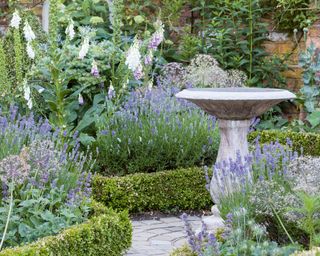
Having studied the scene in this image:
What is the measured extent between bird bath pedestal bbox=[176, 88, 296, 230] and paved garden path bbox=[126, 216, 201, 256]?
808mm

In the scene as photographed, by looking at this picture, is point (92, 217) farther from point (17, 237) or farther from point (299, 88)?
point (299, 88)

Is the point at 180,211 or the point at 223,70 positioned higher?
the point at 223,70

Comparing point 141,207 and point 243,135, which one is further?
point 141,207

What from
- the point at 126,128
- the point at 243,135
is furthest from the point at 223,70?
the point at 243,135

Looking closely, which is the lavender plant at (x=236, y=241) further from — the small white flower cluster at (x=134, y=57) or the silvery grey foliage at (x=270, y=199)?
the small white flower cluster at (x=134, y=57)

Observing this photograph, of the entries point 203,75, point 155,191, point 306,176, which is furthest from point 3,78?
point 306,176

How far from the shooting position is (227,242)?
181 inches

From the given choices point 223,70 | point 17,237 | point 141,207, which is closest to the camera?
point 17,237

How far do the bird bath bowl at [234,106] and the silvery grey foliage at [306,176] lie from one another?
433 millimetres

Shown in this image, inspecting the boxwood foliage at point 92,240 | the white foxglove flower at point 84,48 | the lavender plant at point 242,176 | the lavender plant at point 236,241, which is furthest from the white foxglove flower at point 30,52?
the lavender plant at point 236,241

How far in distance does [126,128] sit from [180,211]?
0.95m

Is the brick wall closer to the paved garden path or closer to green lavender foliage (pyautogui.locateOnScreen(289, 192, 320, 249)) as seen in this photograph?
the paved garden path

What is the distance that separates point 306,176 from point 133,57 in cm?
327

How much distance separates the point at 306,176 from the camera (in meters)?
4.91
